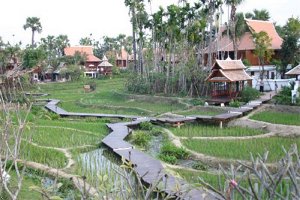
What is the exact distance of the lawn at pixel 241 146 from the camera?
10695mm

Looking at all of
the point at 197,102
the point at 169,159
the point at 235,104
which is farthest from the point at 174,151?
the point at 197,102

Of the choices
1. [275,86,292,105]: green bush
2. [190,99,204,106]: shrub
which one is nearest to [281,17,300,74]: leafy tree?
[275,86,292,105]: green bush

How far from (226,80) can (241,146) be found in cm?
949

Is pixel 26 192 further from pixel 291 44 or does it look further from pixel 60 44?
pixel 60 44

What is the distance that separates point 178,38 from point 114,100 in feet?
21.3

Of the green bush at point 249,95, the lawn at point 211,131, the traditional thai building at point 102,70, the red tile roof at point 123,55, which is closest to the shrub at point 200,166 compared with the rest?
the lawn at point 211,131

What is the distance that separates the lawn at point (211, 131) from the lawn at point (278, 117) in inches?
51.2

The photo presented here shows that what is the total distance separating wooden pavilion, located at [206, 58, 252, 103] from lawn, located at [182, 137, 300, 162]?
8.12m

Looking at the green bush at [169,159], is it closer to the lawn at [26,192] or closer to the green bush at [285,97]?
the lawn at [26,192]

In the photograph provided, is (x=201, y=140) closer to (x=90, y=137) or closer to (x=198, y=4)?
(x=90, y=137)

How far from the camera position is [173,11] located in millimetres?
25750

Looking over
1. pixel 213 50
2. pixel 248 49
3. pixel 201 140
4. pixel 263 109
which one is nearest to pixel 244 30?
pixel 248 49

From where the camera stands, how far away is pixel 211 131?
14250 mm

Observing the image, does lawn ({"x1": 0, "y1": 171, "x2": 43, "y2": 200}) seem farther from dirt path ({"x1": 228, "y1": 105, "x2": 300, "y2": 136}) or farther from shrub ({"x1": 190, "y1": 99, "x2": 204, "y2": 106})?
shrub ({"x1": 190, "y1": 99, "x2": 204, "y2": 106})
